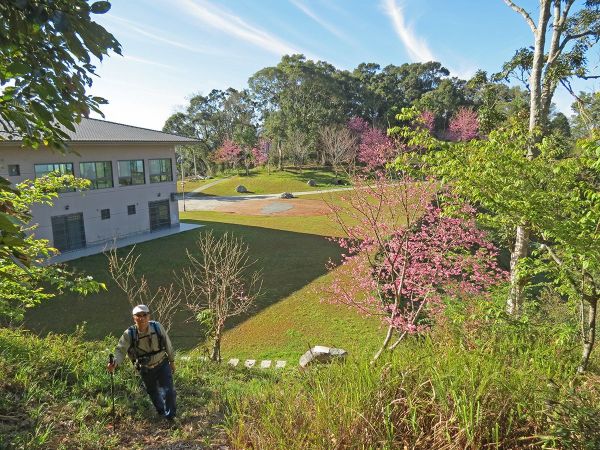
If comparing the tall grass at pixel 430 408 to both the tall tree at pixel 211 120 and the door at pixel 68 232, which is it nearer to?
the door at pixel 68 232

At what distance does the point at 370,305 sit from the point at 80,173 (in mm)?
16352

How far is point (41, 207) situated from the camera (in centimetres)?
1794

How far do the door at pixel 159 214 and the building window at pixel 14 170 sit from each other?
7.19 meters

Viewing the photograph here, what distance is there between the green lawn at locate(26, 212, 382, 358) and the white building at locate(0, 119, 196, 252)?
2649 mm

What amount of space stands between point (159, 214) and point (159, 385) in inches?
809

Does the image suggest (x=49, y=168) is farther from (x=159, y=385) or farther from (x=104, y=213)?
(x=159, y=385)

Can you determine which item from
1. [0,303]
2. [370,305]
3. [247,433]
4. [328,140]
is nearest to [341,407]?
[247,433]

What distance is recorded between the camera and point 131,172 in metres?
22.3

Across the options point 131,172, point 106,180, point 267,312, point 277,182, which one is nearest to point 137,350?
point 267,312

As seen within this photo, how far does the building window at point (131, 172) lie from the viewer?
A: 71.3 ft

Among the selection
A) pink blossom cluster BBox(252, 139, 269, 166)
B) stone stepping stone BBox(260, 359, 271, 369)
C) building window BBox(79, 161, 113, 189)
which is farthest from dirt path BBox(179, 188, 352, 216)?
stone stepping stone BBox(260, 359, 271, 369)

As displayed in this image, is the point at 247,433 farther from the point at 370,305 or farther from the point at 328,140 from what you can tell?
the point at 328,140

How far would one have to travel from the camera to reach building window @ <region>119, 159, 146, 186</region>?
71.3ft

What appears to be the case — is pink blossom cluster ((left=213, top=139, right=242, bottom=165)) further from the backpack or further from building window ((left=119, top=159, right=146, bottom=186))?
the backpack
